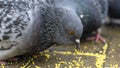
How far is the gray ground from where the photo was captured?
4590 mm

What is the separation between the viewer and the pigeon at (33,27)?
4.29 m

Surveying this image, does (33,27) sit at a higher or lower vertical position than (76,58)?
higher

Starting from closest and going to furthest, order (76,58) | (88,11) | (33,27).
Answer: (33,27) < (76,58) < (88,11)

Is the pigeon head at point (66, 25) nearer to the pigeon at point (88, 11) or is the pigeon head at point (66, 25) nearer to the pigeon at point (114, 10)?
the pigeon at point (88, 11)

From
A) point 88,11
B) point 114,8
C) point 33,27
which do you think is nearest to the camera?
point 33,27

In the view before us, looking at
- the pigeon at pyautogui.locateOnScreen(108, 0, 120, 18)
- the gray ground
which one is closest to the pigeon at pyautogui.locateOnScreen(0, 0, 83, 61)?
the gray ground

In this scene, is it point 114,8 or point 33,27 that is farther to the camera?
point 114,8

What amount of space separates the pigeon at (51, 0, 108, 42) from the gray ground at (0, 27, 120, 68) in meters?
0.38

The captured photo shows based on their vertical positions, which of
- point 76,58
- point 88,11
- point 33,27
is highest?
point 33,27

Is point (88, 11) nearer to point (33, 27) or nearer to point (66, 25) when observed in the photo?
point (66, 25)

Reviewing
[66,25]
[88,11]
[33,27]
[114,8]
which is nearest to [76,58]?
[66,25]

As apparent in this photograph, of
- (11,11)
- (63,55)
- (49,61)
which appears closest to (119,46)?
(63,55)

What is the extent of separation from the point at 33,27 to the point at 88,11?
160cm

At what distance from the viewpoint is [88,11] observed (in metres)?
5.67
